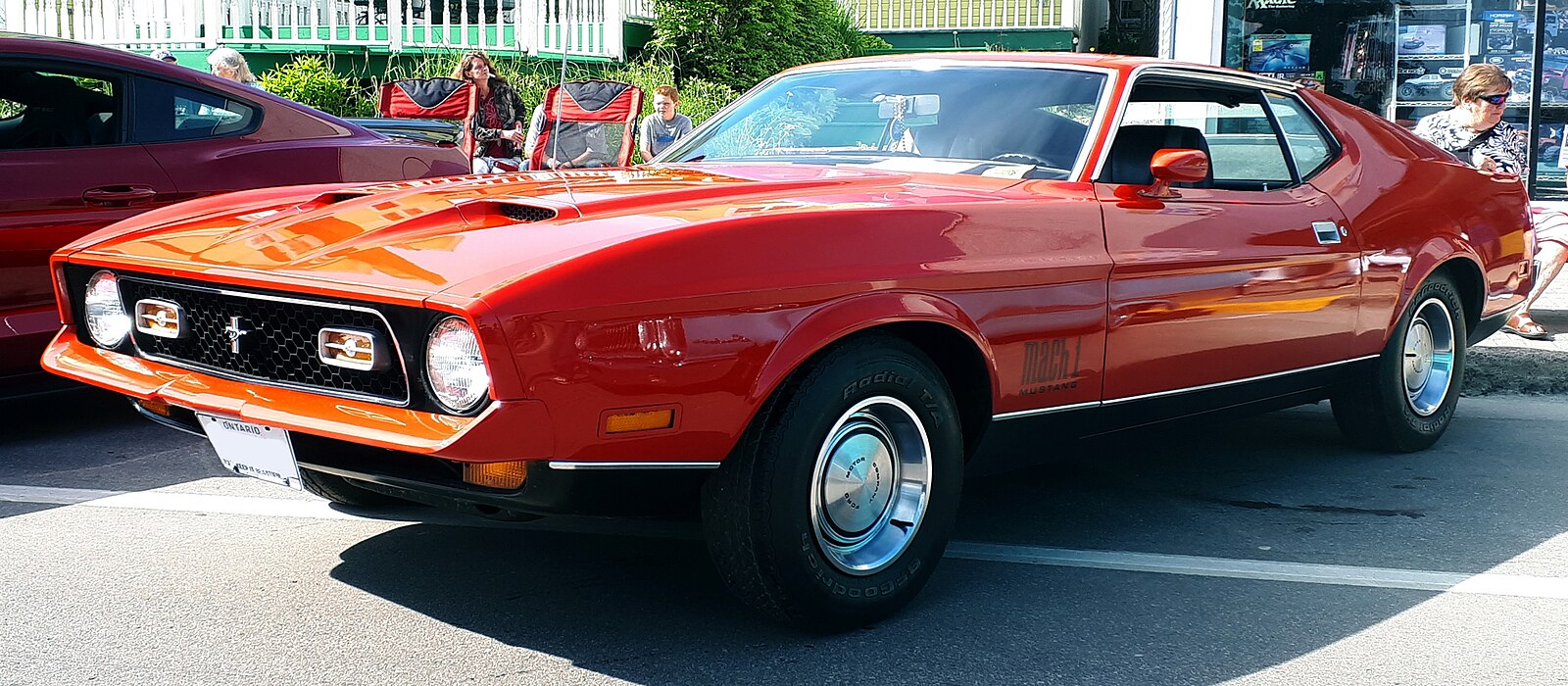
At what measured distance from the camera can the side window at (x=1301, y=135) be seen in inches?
196

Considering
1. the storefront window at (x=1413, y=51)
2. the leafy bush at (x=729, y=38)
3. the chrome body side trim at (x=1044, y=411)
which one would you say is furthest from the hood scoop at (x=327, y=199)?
the leafy bush at (x=729, y=38)

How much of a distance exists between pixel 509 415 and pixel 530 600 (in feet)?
3.14

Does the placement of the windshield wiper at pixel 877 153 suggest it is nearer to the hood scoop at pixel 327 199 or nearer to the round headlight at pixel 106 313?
the hood scoop at pixel 327 199

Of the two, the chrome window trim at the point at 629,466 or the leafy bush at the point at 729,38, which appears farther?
the leafy bush at the point at 729,38

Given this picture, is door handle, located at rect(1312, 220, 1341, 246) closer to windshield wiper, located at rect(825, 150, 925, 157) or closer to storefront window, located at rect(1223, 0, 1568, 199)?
windshield wiper, located at rect(825, 150, 925, 157)

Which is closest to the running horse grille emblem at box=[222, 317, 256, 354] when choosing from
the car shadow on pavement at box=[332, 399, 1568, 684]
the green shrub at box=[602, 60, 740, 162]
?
the car shadow on pavement at box=[332, 399, 1568, 684]

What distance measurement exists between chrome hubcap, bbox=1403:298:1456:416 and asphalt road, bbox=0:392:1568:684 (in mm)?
426

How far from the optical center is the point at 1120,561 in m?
4.04

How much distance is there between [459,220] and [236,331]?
535 mm

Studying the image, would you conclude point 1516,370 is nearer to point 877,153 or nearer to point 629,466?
point 877,153

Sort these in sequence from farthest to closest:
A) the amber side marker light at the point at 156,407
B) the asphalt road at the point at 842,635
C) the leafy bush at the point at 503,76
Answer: the leafy bush at the point at 503,76, the amber side marker light at the point at 156,407, the asphalt road at the point at 842,635

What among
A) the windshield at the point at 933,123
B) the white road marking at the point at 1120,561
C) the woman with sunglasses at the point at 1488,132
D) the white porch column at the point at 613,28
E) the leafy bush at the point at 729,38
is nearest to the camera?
the white road marking at the point at 1120,561

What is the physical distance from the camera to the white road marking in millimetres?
3887

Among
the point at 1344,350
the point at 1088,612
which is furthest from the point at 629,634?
the point at 1344,350
